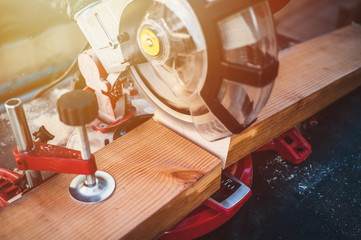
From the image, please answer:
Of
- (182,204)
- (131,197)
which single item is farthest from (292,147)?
(131,197)

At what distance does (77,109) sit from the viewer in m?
0.69

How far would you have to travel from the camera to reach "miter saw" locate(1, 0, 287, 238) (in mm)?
708

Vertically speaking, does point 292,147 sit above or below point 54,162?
below

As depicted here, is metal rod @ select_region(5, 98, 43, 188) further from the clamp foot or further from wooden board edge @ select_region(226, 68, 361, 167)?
wooden board edge @ select_region(226, 68, 361, 167)

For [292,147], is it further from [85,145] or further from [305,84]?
[85,145]

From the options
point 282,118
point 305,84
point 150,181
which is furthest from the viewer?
point 305,84

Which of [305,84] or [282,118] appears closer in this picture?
[282,118]

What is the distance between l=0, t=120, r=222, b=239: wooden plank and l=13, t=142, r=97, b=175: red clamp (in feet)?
0.33

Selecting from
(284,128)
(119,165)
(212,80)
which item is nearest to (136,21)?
(212,80)

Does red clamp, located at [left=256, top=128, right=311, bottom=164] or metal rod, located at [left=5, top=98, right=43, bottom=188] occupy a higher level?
metal rod, located at [left=5, top=98, right=43, bottom=188]

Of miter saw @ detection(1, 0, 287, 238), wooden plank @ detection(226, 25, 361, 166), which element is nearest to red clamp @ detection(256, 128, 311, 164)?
wooden plank @ detection(226, 25, 361, 166)

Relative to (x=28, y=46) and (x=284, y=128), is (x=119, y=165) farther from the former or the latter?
(x=28, y=46)

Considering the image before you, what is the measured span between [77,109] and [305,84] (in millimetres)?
972

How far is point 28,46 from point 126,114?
1605mm
